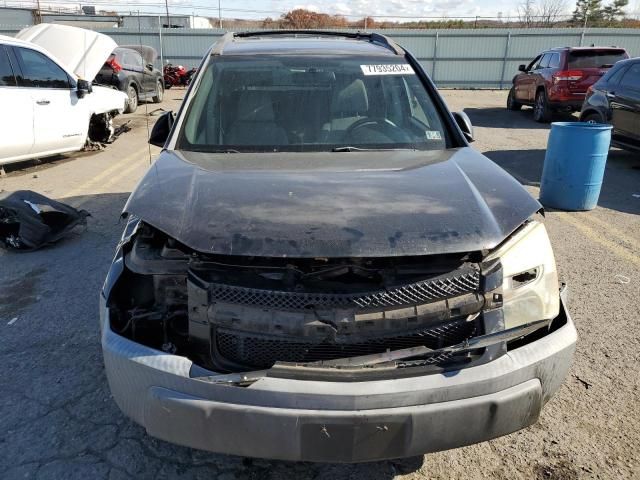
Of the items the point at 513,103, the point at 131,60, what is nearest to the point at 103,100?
the point at 131,60

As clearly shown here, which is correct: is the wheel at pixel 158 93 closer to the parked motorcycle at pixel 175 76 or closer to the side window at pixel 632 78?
the parked motorcycle at pixel 175 76

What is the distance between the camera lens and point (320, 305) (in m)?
1.97

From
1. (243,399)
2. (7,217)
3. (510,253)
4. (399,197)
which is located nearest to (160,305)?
(243,399)

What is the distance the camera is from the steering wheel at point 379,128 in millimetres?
3339

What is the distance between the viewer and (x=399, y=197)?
2.30 meters

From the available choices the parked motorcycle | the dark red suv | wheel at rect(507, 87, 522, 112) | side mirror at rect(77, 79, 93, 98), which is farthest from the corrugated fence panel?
side mirror at rect(77, 79, 93, 98)

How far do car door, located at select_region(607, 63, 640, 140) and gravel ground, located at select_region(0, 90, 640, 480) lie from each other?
11.1ft

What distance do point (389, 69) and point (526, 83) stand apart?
12.7 m

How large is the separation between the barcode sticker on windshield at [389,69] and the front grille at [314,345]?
210 centimetres

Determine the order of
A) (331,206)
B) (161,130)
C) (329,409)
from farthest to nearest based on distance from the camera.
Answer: (161,130) → (331,206) → (329,409)

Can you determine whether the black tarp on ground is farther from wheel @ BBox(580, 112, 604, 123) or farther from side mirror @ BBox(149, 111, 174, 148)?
wheel @ BBox(580, 112, 604, 123)

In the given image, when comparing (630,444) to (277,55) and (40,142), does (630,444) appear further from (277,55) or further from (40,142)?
(40,142)

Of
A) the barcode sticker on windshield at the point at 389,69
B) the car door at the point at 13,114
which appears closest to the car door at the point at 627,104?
the barcode sticker on windshield at the point at 389,69

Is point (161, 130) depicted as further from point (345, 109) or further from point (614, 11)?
point (614, 11)
